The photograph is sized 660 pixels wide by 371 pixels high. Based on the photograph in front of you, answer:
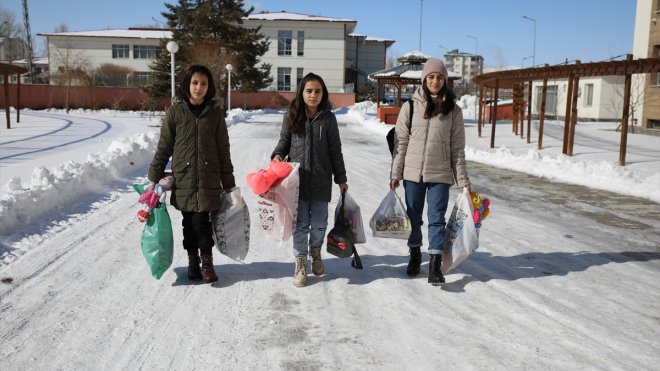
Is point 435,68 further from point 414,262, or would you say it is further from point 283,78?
point 283,78

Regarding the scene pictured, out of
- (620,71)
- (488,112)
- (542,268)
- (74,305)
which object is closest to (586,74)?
(620,71)

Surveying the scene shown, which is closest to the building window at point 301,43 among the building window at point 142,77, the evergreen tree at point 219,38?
the evergreen tree at point 219,38

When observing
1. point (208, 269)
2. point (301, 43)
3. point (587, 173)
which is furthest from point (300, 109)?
point (301, 43)

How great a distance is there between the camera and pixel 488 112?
124ft

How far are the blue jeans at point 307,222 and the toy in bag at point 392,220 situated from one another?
1.66 ft

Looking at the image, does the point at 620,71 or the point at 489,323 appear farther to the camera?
→ the point at 620,71

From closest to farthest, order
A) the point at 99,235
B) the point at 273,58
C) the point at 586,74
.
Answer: the point at 99,235
the point at 586,74
the point at 273,58

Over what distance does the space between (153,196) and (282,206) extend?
99 cm

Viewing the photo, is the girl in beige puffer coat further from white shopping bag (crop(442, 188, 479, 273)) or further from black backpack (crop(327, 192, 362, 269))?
black backpack (crop(327, 192, 362, 269))

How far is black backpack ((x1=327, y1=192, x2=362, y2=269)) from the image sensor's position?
474 centimetres

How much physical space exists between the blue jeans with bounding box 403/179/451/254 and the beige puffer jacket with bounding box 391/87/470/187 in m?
0.08

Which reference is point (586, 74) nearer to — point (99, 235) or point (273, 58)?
point (99, 235)

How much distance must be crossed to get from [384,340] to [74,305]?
7.37ft

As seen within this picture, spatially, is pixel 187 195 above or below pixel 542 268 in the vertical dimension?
above
